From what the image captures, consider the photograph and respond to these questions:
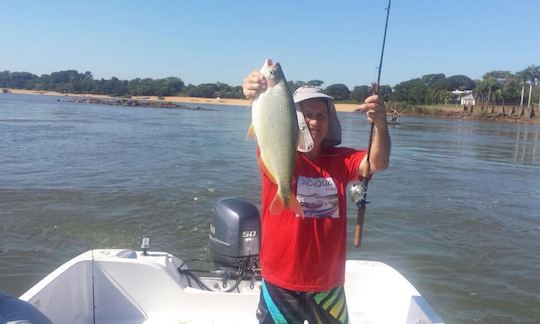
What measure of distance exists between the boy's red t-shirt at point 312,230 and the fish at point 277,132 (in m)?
0.20

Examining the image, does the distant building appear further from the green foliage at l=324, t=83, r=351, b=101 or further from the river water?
the green foliage at l=324, t=83, r=351, b=101

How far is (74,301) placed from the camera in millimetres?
4523

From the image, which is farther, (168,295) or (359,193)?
(168,295)

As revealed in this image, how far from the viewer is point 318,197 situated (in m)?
3.14

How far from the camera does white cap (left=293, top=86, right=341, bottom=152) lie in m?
3.09

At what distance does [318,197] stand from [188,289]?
92.9 inches

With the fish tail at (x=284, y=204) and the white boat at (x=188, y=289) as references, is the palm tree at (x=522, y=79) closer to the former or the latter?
the white boat at (x=188, y=289)

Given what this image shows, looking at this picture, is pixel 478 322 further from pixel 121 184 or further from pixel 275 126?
pixel 121 184

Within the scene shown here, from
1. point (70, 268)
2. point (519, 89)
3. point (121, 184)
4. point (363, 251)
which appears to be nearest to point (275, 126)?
point (70, 268)

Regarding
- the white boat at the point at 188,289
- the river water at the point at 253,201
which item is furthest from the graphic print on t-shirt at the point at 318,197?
the river water at the point at 253,201

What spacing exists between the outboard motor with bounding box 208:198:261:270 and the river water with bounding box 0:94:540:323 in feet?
4.51

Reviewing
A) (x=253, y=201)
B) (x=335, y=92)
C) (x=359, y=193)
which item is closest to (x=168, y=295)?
(x=359, y=193)

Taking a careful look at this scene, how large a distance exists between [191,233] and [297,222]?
294 inches

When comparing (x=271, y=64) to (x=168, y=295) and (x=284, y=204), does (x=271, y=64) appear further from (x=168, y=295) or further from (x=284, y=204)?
(x=168, y=295)
